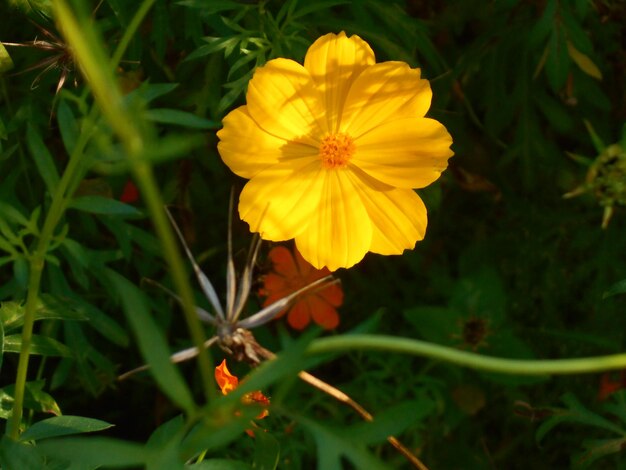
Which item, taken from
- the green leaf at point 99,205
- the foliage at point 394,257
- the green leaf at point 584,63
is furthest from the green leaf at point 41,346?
the green leaf at point 584,63

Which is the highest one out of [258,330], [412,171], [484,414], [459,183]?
[412,171]

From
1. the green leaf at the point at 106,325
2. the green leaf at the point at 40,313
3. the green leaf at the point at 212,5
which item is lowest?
the green leaf at the point at 106,325

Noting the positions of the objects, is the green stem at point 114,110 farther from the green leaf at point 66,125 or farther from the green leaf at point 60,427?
the green leaf at point 60,427

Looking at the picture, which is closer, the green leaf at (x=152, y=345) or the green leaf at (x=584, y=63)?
the green leaf at (x=152, y=345)

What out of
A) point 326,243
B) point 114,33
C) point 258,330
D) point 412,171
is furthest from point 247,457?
point 114,33

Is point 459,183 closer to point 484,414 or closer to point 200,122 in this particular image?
point 484,414

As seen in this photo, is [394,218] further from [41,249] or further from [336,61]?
[41,249]

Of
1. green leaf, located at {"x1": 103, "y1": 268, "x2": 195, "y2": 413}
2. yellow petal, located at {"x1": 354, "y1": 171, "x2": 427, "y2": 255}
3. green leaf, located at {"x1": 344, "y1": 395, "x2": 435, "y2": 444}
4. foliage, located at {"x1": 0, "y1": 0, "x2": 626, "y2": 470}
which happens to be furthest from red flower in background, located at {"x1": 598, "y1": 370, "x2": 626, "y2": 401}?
green leaf, located at {"x1": 103, "y1": 268, "x2": 195, "y2": 413}

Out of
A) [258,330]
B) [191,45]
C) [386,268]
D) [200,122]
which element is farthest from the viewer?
[386,268]
